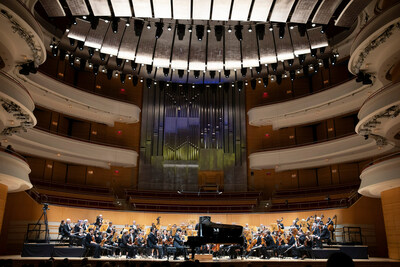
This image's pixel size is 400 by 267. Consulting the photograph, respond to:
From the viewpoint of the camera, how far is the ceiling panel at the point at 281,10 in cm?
1132

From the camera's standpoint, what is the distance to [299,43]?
1505cm

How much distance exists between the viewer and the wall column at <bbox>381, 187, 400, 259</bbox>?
12.7m

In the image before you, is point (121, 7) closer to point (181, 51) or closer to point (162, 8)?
point (162, 8)

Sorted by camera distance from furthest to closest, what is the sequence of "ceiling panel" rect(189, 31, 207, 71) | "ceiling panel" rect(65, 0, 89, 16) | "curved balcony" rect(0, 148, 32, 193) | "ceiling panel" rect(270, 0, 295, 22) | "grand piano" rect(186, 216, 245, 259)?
"ceiling panel" rect(189, 31, 207, 71) < "ceiling panel" rect(65, 0, 89, 16) < "ceiling panel" rect(270, 0, 295, 22) < "curved balcony" rect(0, 148, 32, 193) < "grand piano" rect(186, 216, 245, 259)

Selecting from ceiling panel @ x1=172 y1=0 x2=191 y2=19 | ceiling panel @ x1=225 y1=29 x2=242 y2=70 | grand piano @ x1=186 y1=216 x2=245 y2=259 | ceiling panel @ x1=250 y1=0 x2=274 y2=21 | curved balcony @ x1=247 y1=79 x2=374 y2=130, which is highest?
ceiling panel @ x1=225 y1=29 x2=242 y2=70

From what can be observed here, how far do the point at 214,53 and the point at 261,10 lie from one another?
4.35m

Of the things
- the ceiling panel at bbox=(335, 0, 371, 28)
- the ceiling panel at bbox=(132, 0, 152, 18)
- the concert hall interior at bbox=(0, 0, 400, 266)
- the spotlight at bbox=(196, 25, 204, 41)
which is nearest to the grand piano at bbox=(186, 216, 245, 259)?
the concert hall interior at bbox=(0, 0, 400, 266)

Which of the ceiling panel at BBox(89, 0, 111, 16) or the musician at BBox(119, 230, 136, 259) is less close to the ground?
the ceiling panel at BBox(89, 0, 111, 16)

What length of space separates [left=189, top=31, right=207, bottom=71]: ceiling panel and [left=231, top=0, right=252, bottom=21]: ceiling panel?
3.54 metres

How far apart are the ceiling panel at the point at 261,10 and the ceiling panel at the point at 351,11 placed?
254 cm

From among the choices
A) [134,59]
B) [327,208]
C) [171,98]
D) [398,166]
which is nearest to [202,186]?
[171,98]

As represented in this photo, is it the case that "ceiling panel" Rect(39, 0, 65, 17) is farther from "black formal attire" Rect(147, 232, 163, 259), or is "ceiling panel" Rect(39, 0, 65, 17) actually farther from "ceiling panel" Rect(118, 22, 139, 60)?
"black formal attire" Rect(147, 232, 163, 259)

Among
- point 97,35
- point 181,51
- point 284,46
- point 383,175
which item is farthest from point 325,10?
point 97,35

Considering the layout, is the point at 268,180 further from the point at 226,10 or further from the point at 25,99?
the point at 25,99
